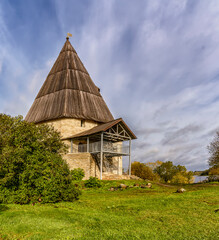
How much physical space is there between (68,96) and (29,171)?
1796cm

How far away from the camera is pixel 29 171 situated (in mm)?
9742

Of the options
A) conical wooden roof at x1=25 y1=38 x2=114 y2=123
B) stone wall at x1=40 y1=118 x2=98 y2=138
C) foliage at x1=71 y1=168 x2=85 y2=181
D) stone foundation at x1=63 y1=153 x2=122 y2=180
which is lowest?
foliage at x1=71 y1=168 x2=85 y2=181

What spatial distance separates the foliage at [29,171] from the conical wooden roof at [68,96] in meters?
13.7

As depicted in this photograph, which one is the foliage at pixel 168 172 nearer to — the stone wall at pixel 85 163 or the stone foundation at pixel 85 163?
the stone foundation at pixel 85 163

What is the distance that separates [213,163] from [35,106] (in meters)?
24.9

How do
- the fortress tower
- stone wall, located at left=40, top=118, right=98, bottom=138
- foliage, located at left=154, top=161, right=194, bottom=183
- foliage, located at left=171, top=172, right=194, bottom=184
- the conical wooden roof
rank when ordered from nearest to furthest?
the fortress tower → stone wall, located at left=40, top=118, right=98, bottom=138 → the conical wooden roof → foliage, located at left=171, top=172, right=194, bottom=184 → foliage, located at left=154, top=161, right=194, bottom=183

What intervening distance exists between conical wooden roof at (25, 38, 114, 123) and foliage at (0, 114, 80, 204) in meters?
13.7

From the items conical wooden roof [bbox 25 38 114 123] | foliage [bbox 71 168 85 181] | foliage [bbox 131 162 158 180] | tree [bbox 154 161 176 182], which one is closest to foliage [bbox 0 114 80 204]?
foliage [bbox 71 168 85 181]

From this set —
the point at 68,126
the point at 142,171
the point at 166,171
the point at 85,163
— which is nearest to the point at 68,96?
the point at 68,126

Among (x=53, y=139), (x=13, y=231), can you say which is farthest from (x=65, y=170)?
(x=13, y=231)

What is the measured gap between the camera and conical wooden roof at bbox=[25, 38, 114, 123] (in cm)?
2592

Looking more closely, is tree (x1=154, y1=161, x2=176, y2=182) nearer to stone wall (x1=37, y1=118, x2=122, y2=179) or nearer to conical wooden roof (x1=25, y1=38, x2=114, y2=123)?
stone wall (x1=37, y1=118, x2=122, y2=179)

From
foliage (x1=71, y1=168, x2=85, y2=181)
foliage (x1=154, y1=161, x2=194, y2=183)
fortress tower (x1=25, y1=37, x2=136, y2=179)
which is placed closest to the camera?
foliage (x1=71, y1=168, x2=85, y2=181)

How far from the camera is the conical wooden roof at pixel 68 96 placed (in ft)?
85.0
